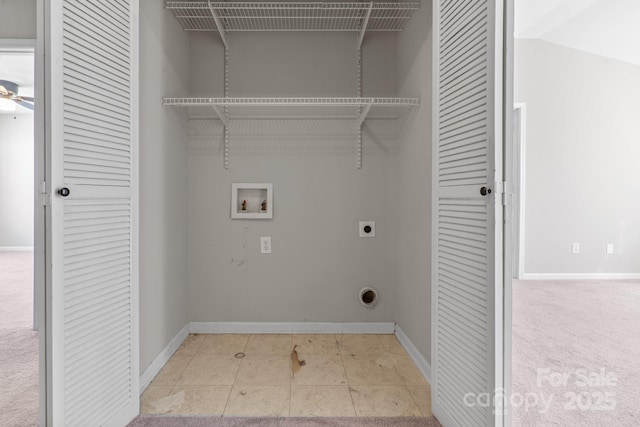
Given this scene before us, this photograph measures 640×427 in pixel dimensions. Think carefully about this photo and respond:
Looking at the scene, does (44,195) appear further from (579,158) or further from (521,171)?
(579,158)

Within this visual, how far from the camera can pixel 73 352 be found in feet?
4.06

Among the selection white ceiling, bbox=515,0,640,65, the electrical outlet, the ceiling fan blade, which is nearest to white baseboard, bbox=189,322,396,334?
the electrical outlet

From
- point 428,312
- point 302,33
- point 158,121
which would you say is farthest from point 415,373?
point 302,33

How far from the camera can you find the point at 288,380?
1.86m

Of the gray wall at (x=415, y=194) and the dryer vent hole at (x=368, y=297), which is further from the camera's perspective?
the dryer vent hole at (x=368, y=297)

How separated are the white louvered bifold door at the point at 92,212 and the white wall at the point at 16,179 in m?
0.16

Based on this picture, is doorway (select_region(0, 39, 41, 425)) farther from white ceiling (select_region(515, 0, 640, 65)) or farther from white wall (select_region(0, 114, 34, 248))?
white ceiling (select_region(515, 0, 640, 65))

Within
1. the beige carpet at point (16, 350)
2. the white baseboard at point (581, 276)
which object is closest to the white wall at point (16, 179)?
the beige carpet at point (16, 350)

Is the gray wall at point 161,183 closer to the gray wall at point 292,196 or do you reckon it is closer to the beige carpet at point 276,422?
the gray wall at point 292,196

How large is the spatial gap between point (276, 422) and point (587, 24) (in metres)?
4.48

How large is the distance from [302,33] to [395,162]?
3.81ft

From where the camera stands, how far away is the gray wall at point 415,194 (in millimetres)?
1896

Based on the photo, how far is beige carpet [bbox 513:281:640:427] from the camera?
A: 5.07 ft

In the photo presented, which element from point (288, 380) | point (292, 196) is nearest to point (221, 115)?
point (292, 196)
